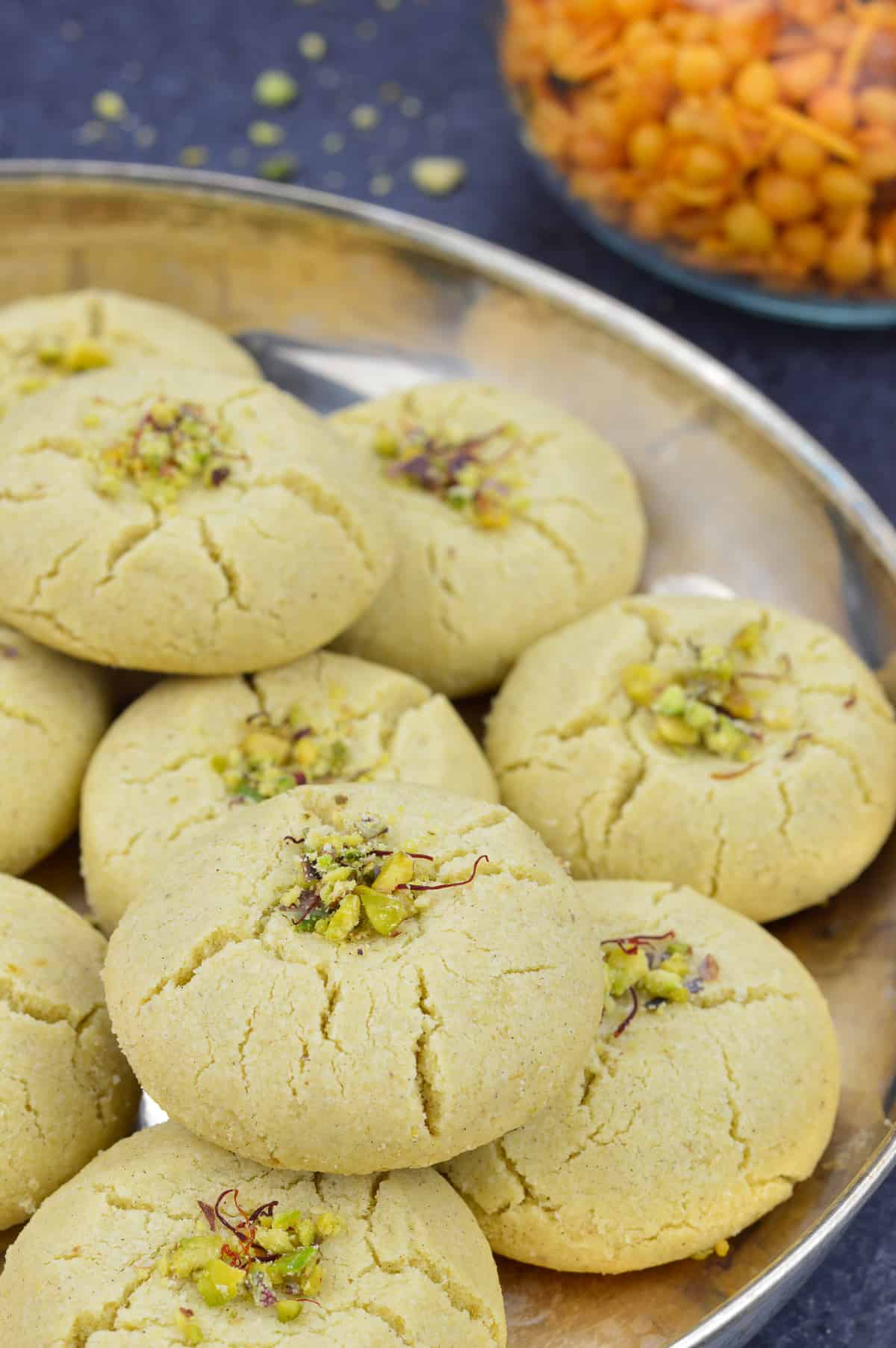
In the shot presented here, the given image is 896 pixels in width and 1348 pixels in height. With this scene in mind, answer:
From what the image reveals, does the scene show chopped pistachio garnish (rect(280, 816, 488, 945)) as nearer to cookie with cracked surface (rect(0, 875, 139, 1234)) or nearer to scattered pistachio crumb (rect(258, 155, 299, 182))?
cookie with cracked surface (rect(0, 875, 139, 1234))

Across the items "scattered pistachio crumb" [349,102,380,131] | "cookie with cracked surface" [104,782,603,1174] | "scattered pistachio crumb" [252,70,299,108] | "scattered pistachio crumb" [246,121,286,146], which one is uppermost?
"scattered pistachio crumb" [252,70,299,108]

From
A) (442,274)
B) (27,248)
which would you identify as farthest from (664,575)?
(27,248)

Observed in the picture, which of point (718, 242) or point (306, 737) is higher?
point (718, 242)

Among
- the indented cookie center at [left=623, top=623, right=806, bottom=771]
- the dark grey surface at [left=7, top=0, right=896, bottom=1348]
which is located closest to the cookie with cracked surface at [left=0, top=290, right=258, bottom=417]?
the indented cookie center at [left=623, top=623, right=806, bottom=771]

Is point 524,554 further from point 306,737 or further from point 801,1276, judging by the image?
point 801,1276

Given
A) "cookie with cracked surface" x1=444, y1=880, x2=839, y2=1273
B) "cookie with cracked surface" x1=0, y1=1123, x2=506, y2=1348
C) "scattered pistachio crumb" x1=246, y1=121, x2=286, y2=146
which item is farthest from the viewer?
"scattered pistachio crumb" x1=246, y1=121, x2=286, y2=146

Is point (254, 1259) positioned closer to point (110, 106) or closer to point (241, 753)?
point (241, 753)
